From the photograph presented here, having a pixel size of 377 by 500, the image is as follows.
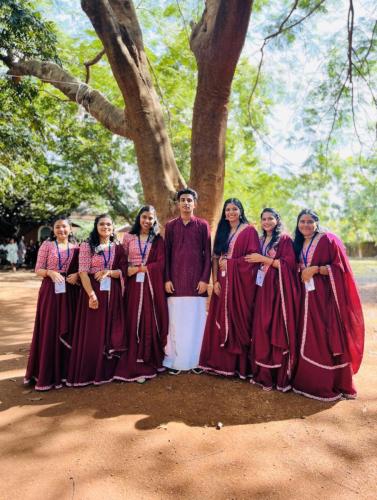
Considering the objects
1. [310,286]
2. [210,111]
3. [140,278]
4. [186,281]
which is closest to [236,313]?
[186,281]

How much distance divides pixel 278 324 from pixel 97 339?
179 centimetres

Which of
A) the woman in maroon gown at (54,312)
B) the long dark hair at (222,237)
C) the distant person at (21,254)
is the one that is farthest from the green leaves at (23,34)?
the distant person at (21,254)

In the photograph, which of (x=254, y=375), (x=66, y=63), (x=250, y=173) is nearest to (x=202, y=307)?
(x=254, y=375)

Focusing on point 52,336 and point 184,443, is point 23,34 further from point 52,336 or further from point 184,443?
point 184,443

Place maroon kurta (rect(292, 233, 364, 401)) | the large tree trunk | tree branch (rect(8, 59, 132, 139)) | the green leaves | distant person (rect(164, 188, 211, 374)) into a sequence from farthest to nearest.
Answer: tree branch (rect(8, 59, 132, 139)) → the green leaves → the large tree trunk → distant person (rect(164, 188, 211, 374)) → maroon kurta (rect(292, 233, 364, 401))

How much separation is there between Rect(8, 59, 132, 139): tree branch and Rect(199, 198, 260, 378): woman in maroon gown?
244cm

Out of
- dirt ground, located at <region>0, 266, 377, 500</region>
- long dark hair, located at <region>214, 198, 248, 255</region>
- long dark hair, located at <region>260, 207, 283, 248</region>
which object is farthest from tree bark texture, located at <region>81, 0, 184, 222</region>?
dirt ground, located at <region>0, 266, 377, 500</region>

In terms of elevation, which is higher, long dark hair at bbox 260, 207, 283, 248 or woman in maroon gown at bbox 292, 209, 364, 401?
long dark hair at bbox 260, 207, 283, 248

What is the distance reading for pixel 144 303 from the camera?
3.89 m

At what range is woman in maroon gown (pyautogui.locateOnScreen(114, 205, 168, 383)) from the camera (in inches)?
150

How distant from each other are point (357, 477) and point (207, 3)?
557cm

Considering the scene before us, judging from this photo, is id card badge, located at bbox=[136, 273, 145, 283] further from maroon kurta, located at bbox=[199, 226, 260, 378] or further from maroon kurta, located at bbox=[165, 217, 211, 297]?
maroon kurta, located at bbox=[199, 226, 260, 378]

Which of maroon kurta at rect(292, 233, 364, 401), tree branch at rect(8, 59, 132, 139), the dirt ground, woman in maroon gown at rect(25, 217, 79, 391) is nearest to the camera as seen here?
the dirt ground

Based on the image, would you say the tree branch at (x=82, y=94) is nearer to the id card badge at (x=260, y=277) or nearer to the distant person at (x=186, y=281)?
the distant person at (x=186, y=281)
